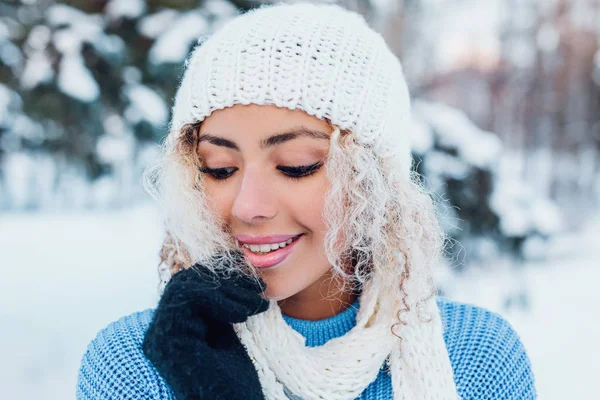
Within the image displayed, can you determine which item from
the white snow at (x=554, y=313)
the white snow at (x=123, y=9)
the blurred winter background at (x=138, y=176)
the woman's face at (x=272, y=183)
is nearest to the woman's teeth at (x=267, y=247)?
the woman's face at (x=272, y=183)

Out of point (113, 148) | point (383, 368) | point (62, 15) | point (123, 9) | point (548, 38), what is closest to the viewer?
point (383, 368)

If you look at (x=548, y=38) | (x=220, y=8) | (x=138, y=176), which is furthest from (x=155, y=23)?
(x=548, y=38)

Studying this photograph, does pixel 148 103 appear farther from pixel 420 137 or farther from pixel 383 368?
pixel 383 368

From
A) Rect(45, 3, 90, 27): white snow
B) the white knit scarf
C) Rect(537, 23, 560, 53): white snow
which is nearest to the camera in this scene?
the white knit scarf

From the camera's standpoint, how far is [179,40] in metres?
2.68

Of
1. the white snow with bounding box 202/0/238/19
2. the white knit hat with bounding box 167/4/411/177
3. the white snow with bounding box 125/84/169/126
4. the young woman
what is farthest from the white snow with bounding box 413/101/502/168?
the white knit hat with bounding box 167/4/411/177

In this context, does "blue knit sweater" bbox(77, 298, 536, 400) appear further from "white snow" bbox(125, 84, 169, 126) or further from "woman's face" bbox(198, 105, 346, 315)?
"white snow" bbox(125, 84, 169, 126)

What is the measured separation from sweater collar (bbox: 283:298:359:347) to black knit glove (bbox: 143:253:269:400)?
0.77 ft

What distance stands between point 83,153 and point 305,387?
6.96 ft

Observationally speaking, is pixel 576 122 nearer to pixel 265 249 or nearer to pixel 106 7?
pixel 106 7

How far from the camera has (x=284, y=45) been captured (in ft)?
4.03

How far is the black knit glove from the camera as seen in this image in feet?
3.45

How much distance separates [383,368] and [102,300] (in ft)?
12.4

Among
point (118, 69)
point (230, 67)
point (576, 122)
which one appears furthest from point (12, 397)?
point (576, 122)
